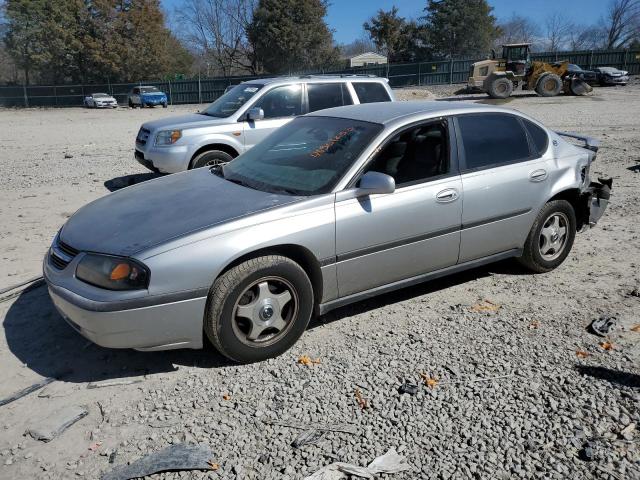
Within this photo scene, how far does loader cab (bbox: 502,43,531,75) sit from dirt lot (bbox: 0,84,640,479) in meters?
26.5

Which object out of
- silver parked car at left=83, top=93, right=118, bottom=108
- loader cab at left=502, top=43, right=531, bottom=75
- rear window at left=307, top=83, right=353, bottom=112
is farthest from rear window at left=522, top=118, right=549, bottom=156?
silver parked car at left=83, top=93, right=118, bottom=108

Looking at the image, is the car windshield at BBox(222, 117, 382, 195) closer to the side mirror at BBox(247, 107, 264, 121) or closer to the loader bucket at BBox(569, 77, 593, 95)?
the side mirror at BBox(247, 107, 264, 121)

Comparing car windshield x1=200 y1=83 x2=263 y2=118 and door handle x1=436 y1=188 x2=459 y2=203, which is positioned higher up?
car windshield x1=200 y1=83 x2=263 y2=118

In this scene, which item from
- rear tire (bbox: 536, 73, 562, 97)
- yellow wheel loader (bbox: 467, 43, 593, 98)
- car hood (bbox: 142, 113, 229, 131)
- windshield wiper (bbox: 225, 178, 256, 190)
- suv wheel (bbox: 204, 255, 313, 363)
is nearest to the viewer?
suv wheel (bbox: 204, 255, 313, 363)

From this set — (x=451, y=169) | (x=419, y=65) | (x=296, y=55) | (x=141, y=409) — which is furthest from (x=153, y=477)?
(x=296, y=55)

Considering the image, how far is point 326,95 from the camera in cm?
890

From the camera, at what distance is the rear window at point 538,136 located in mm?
5109

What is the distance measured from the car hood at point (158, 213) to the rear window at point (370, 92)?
511 centimetres

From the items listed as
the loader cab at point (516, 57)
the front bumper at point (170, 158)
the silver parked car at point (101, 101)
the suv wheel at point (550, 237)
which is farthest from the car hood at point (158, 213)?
the silver parked car at point (101, 101)

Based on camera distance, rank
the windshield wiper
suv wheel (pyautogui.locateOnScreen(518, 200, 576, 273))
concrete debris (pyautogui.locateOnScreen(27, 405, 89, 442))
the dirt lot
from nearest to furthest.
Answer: the dirt lot, concrete debris (pyautogui.locateOnScreen(27, 405, 89, 442)), the windshield wiper, suv wheel (pyautogui.locateOnScreen(518, 200, 576, 273))

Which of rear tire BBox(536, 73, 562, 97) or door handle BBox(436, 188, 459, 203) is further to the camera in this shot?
rear tire BBox(536, 73, 562, 97)

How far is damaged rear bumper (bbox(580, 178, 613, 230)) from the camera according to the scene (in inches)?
214

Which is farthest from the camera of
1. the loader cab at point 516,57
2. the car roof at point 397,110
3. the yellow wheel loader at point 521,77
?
the loader cab at point 516,57

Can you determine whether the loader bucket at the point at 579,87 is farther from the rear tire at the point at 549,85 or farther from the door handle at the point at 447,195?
the door handle at the point at 447,195
